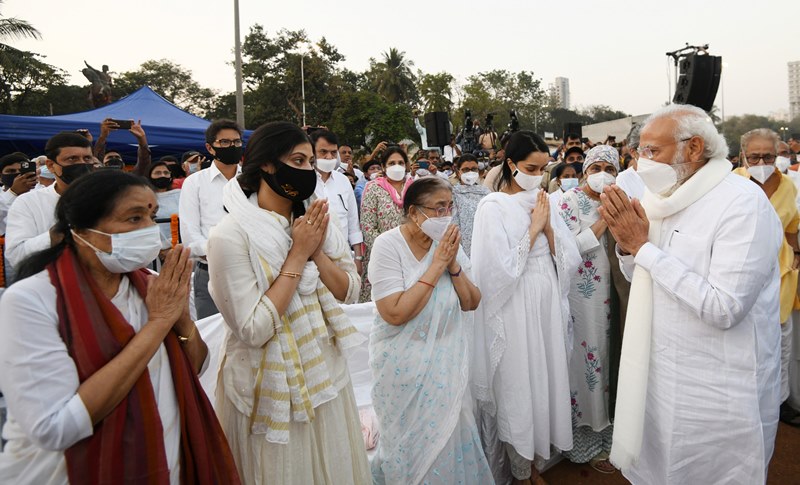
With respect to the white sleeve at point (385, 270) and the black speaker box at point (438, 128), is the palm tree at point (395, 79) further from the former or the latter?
the white sleeve at point (385, 270)

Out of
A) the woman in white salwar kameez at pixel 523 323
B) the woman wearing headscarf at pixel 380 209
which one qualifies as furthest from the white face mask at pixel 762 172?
the woman wearing headscarf at pixel 380 209

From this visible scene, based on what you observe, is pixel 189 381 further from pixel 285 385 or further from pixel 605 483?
pixel 605 483

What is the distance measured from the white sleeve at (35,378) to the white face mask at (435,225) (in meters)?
1.59

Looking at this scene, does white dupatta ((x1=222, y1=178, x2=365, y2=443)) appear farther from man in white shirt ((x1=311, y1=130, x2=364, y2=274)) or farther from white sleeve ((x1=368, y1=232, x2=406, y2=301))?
man in white shirt ((x1=311, y1=130, x2=364, y2=274))

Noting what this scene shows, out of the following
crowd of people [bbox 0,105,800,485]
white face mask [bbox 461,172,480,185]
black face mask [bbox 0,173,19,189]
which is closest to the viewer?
crowd of people [bbox 0,105,800,485]

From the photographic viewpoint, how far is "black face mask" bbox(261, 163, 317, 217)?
1.92 m

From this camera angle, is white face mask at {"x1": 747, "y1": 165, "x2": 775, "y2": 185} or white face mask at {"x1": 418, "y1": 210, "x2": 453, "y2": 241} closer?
white face mask at {"x1": 418, "y1": 210, "x2": 453, "y2": 241}

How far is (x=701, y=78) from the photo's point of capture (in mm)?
4543

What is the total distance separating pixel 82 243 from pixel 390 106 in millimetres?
32399

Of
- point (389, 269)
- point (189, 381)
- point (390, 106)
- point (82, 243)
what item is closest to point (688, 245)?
point (389, 269)

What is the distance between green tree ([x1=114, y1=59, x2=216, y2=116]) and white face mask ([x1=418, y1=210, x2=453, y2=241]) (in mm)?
47647

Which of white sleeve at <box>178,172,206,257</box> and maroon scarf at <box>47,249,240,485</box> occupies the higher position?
white sleeve at <box>178,172,206,257</box>

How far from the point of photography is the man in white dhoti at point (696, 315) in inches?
74.8

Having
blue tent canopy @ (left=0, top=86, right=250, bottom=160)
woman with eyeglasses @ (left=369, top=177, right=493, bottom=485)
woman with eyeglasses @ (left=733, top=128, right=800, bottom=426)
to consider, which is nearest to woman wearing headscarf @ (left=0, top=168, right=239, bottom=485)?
woman with eyeglasses @ (left=369, top=177, right=493, bottom=485)
